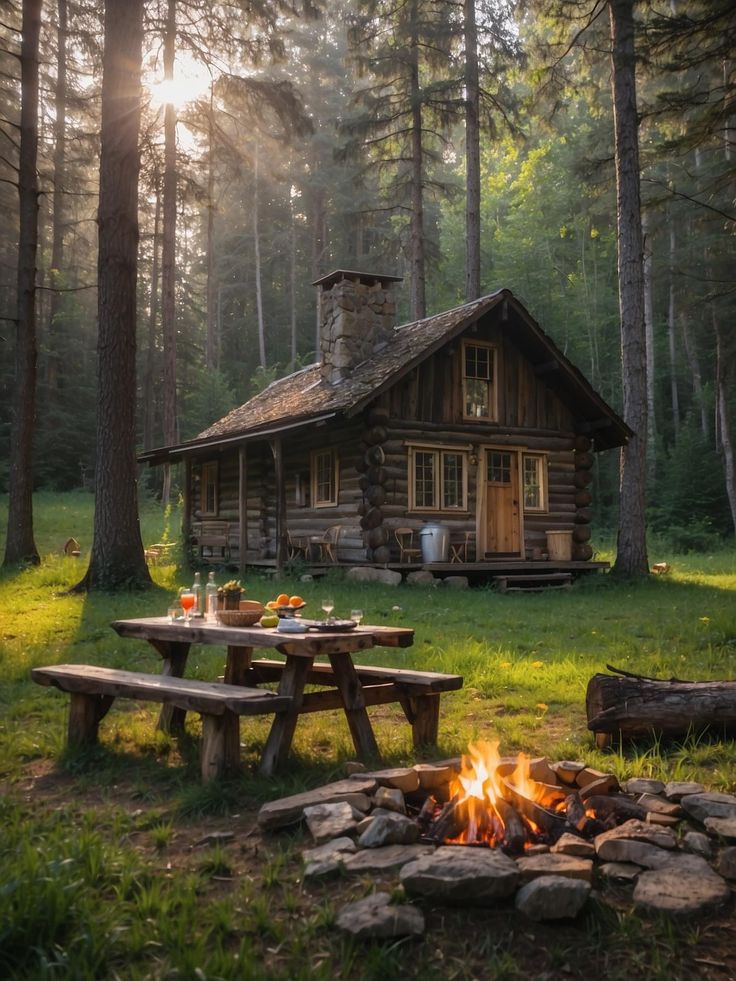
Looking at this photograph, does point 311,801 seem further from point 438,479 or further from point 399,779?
point 438,479

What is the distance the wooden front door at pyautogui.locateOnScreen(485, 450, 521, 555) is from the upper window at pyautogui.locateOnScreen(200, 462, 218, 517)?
811 cm

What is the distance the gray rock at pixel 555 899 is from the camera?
11.3 feet

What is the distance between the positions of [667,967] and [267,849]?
1.79 m

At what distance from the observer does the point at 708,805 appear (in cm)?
436

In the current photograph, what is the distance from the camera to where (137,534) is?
558 inches

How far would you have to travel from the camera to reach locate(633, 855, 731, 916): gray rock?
350 cm

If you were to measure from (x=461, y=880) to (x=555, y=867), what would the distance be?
432mm

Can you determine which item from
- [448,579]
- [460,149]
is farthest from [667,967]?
[460,149]

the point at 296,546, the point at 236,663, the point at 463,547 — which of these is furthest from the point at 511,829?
the point at 296,546

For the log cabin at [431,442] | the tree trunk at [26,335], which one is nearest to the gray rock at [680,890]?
the log cabin at [431,442]

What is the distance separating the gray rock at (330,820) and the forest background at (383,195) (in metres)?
9.94

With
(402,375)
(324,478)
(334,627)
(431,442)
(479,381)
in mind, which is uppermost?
(479,381)

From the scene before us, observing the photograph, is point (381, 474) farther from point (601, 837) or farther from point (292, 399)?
→ point (601, 837)

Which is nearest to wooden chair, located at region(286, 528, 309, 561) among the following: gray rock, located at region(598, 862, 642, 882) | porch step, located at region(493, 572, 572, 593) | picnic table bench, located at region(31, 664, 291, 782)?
porch step, located at region(493, 572, 572, 593)
